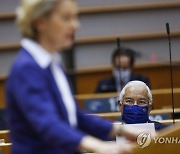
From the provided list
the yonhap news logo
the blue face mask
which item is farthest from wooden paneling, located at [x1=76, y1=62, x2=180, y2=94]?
the yonhap news logo

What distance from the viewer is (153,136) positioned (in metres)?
2.58

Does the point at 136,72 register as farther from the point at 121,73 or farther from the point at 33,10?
the point at 33,10

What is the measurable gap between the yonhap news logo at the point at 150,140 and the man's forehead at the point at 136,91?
0.44 meters

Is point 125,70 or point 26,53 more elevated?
point 125,70

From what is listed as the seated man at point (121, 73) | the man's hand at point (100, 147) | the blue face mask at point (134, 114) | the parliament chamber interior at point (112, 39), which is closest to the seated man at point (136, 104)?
the blue face mask at point (134, 114)

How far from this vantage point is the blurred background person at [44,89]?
1.61m

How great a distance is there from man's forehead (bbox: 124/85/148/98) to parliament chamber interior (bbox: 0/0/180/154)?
9.99 ft

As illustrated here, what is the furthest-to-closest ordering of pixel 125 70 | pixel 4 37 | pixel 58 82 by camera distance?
pixel 4 37, pixel 125 70, pixel 58 82

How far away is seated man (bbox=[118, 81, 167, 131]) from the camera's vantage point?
2.94 meters

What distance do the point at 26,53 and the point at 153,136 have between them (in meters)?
1.02

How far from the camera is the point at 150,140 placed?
8.70 ft

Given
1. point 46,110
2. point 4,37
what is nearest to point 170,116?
point 46,110

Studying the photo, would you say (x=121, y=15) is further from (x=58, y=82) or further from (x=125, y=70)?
(x=58, y=82)

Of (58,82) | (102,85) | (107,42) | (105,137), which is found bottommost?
(105,137)
